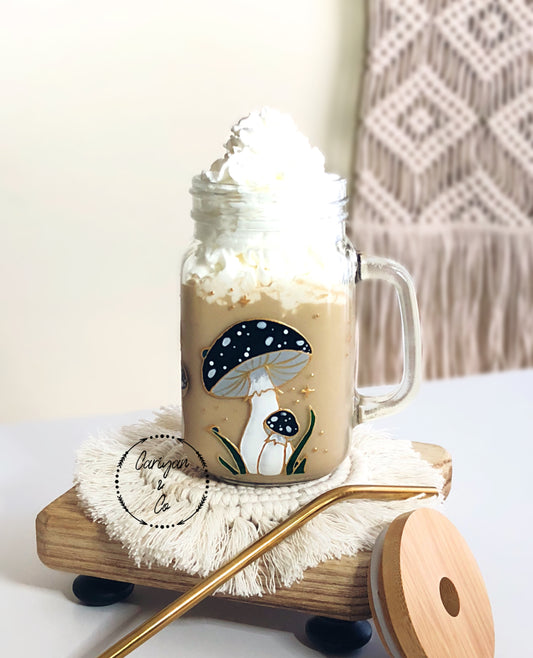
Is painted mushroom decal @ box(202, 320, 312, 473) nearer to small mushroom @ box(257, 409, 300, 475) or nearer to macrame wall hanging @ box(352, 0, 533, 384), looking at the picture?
small mushroom @ box(257, 409, 300, 475)

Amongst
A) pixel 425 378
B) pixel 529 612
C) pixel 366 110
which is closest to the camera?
pixel 529 612

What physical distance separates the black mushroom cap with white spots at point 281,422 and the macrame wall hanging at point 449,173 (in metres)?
0.81

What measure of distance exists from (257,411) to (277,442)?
0.02 meters

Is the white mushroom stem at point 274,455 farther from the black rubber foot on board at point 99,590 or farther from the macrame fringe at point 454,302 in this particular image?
the macrame fringe at point 454,302

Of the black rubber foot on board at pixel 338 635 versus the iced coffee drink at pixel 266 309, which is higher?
the iced coffee drink at pixel 266 309

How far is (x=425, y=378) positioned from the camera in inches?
55.6

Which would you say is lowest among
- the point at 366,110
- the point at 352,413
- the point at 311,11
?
the point at 352,413

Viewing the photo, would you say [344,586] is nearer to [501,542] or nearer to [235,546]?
[235,546]

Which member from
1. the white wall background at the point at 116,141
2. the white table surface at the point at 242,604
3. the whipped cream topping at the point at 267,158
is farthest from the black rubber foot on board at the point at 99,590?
the white wall background at the point at 116,141

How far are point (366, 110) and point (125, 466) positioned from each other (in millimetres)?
858

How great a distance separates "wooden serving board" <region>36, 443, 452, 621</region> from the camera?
464 millimetres

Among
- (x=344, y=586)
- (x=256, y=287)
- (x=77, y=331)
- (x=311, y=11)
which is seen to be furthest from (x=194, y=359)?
(x=311, y=11)

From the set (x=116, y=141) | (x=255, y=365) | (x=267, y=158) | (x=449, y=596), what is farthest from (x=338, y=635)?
(x=116, y=141)
